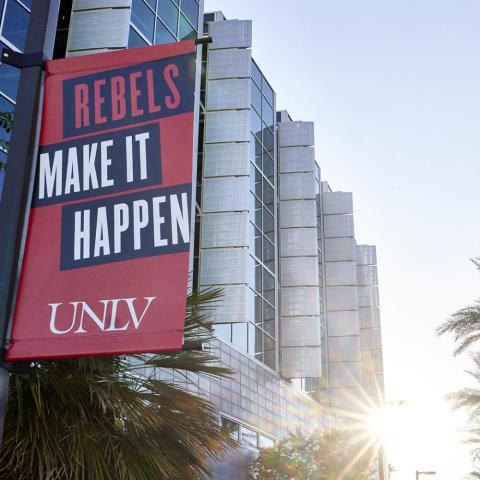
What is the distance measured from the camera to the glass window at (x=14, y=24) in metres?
22.1

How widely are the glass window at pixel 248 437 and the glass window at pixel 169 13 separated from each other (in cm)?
1755

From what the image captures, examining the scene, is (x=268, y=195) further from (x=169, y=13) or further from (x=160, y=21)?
(x=160, y=21)

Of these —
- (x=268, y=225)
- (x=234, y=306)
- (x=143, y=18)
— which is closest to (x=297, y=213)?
(x=268, y=225)

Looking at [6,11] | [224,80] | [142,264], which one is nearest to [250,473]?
[224,80]

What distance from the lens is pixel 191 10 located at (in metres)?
33.7

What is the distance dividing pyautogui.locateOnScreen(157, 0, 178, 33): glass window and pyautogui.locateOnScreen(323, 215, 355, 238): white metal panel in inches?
1189

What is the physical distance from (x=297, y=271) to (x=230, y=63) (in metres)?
12.8

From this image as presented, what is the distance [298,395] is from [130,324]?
40.6 m

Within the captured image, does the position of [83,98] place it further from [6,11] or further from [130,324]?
[6,11]

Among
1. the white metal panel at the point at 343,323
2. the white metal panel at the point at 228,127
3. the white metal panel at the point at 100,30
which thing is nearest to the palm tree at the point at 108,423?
the white metal panel at the point at 100,30

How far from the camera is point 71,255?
4.45 meters

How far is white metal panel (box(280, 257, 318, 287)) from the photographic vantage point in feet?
142

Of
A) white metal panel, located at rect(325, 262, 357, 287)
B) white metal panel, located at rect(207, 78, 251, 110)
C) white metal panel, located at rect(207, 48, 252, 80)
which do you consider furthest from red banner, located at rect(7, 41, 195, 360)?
white metal panel, located at rect(325, 262, 357, 287)

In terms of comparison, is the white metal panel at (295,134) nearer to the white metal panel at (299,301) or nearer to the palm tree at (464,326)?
the white metal panel at (299,301)
